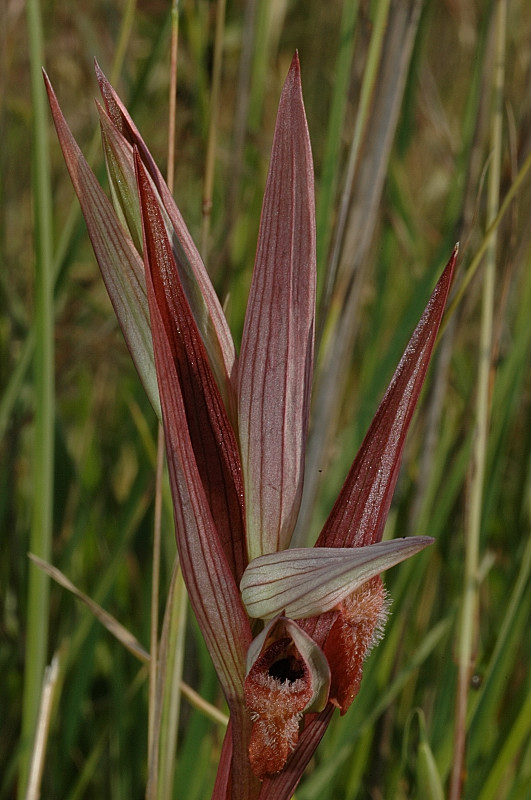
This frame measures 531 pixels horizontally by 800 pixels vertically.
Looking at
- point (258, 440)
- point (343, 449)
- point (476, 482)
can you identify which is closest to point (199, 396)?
point (258, 440)

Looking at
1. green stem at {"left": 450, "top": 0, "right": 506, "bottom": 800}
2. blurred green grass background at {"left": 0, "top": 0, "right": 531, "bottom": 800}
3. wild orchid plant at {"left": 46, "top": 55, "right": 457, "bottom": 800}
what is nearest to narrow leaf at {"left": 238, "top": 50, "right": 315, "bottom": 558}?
wild orchid plant at {"left": 46, "top": 55, "right": 457, "bottom": 800}

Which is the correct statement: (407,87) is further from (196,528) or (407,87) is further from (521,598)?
(196,528)

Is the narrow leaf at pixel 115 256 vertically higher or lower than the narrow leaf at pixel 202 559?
higher

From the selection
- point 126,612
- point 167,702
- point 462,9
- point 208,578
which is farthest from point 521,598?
point 462,9

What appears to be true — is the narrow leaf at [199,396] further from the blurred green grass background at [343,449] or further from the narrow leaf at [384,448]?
the blurred green grass background at [343,449]

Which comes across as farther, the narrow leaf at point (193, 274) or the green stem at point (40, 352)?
the green stem at point (40, 352)

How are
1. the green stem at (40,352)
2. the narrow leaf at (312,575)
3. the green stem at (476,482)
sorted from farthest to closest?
the green stem at (476,482)
the green stem at (40,352)
the narrow leaf at (312,575)

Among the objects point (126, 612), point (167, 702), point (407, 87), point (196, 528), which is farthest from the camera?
point (126, 612)

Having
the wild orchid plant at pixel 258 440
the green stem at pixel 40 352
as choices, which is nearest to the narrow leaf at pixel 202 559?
the wild orchid plant at pixel 258 440
